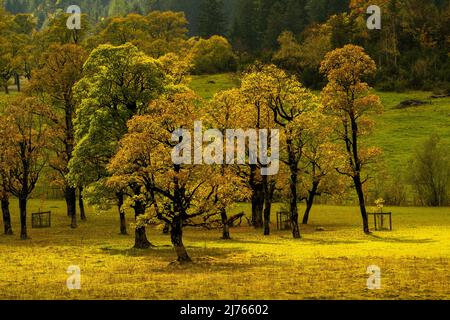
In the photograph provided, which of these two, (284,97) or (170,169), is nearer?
(170,169)

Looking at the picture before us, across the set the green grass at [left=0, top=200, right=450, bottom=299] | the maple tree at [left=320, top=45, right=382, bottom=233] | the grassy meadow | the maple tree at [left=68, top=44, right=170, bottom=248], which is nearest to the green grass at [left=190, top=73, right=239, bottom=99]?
the grassy meadow

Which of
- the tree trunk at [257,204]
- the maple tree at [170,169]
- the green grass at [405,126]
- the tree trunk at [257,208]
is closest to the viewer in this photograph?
the maple tree at [170,169]

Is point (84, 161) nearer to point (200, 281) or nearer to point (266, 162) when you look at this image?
point (266, 162)

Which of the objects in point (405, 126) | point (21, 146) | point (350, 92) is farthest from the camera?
point (405, 126)

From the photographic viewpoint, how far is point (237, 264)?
127ft

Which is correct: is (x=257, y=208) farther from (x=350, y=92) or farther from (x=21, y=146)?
(x=21, y=146)

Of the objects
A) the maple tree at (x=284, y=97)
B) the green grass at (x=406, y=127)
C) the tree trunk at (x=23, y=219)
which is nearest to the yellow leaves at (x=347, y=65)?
the maple tree at (x=284, y=97)

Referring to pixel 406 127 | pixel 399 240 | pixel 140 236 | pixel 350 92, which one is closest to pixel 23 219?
pixel 140 236

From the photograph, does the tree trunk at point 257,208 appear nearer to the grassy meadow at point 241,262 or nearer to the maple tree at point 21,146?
the grassy meadow at point 241,262

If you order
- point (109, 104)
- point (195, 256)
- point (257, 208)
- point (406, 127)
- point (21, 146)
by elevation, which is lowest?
point (195, 256)

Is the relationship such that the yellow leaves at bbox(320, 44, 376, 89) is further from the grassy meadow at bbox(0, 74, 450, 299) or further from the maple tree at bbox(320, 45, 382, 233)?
the grassy meadow at bbox(0, 74, 450, 299)

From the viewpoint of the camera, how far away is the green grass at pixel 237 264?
93.8ft
